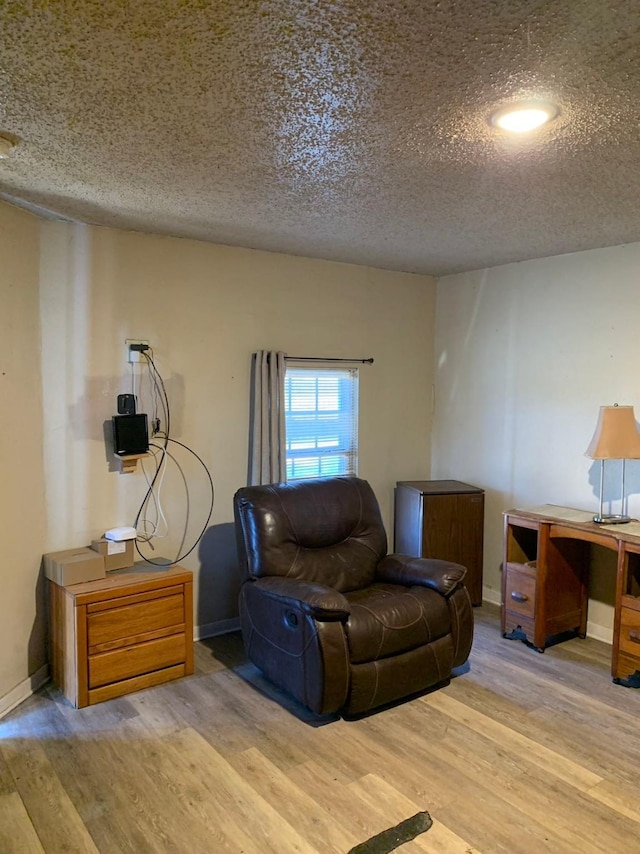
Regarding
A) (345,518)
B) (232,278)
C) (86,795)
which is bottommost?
(86,795)

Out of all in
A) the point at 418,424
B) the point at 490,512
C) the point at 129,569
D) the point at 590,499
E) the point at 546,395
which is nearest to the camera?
the point at 129,569

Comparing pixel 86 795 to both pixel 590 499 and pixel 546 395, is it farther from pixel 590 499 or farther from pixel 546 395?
pixel 546 395

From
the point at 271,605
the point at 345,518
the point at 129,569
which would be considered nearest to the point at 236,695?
the point at 271,605

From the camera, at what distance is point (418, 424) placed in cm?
471

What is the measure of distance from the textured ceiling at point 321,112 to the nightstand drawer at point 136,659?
2.16 meters

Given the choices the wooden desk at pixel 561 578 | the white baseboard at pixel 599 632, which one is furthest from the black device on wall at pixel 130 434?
the white baseboard at pixel 599 632

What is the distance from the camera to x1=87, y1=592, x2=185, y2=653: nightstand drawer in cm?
286

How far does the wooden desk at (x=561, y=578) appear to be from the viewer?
3072 millimetres

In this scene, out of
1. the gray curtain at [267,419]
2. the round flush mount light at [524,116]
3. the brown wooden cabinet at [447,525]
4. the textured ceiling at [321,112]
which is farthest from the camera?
the brown wooden cabinet at [447,525]

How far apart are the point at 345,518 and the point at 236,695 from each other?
3.63 feet

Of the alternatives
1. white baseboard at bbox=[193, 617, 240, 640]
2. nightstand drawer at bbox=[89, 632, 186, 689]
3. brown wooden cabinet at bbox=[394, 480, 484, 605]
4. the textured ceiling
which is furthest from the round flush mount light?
white baseboard at bbox=[193, 617, 240, 640]

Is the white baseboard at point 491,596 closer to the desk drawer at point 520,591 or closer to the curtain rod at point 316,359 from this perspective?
the desk drawer at point 520,591

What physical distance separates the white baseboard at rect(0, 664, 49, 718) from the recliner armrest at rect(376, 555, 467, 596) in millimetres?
1832

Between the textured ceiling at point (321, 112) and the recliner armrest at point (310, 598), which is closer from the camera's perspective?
the textured ceiling at point (321, 112)
